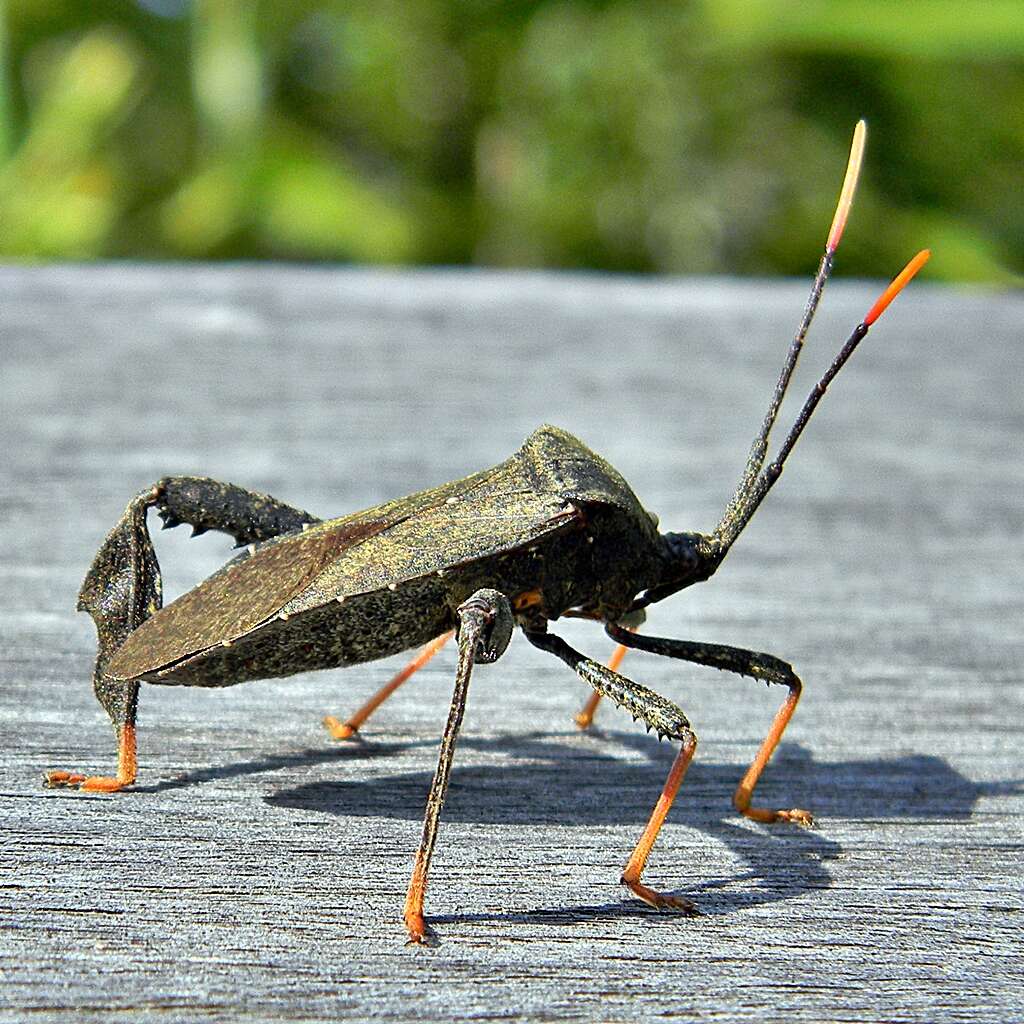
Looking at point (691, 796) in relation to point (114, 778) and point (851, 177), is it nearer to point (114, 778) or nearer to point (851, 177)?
point (114, 778)

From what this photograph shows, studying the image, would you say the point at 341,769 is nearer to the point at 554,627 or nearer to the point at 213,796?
the point at 213,796

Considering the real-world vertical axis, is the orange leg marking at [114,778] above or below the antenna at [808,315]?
below

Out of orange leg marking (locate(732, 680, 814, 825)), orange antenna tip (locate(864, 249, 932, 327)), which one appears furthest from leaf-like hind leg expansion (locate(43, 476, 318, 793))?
orange antenna tip (locate(864, 249, 932, 327))

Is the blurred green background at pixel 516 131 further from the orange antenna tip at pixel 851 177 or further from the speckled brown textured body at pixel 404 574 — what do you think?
the speckled brown textured body at pixel 404 574

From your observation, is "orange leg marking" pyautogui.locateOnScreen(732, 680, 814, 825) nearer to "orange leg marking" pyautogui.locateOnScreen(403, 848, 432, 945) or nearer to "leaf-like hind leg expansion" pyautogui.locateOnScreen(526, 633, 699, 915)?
"leaf-like hind leg expansion" pyautogui.locateOnScreen(526, 633, 699, 915)

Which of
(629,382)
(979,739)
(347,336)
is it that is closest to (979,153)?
(629,382)

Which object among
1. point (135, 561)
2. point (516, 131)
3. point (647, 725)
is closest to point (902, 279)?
point (647, 725)

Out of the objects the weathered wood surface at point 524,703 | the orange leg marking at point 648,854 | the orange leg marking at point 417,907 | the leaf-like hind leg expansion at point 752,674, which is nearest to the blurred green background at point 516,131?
the weathered wood surface at point 524,703
